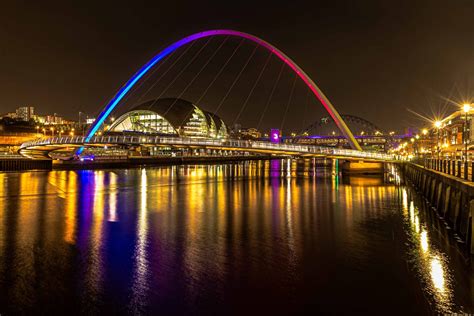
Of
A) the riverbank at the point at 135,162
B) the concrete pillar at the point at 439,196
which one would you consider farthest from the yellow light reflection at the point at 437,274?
the riverbank at the point at 135,162

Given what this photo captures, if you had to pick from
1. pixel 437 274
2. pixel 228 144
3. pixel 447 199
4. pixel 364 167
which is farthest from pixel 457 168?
pixel 364 167

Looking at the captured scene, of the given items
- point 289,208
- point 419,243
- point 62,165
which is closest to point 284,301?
point 419,243

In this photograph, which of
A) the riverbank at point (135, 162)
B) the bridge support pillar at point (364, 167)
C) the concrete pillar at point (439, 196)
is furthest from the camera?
the riverbank at point (135, 162)

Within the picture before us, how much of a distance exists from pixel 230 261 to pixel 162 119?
11031 centimetres

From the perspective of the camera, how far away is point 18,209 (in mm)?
24734

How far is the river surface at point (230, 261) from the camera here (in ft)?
31.9

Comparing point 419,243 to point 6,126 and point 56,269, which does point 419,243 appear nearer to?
point 56,269

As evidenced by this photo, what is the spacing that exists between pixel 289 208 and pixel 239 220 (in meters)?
5.45

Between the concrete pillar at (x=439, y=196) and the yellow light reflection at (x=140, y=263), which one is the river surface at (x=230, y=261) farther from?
the concrete pillar at (x=439, y=196)

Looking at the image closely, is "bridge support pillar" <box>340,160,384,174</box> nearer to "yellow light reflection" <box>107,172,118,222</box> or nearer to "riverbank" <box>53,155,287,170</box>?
"yellow light reflection" <box>107,172,118,222</box>

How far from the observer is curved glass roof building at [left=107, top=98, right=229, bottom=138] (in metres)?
119

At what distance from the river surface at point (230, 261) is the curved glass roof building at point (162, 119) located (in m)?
94.9

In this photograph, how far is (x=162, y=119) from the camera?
120 m

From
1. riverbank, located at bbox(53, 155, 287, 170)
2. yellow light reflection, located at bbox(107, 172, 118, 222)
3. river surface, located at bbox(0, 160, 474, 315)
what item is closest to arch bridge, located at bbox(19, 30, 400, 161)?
riverbank, located at bbox(53, 155, 287, 170)
